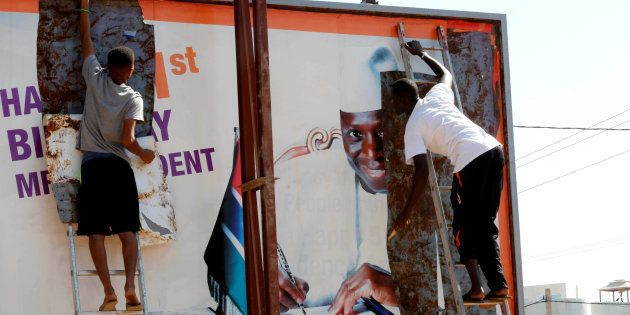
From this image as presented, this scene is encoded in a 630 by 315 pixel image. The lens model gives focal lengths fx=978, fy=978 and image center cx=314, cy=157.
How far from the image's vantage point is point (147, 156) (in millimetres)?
7355

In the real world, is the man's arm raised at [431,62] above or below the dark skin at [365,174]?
above

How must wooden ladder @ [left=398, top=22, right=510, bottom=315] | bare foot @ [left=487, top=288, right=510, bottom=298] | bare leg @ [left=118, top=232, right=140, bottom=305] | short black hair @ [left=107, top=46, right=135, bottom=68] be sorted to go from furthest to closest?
wooden ladder @ [left=398, top=22, right=510, bottom=315] → bare foot @ [left=487, top=288, right=510, bottom=298] → short black hair @ [left=107, top=46, right=135, bottom=68] → bare leg @ [left=118, top=232, right=140, bottom=305]

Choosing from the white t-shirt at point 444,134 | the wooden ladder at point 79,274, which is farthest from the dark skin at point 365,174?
the wooden ladder at point 79,274

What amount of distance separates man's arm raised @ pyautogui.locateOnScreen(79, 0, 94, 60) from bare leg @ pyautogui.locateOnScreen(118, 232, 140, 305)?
140 centimetres

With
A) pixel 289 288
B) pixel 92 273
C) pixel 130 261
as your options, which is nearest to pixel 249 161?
pixel 130 261

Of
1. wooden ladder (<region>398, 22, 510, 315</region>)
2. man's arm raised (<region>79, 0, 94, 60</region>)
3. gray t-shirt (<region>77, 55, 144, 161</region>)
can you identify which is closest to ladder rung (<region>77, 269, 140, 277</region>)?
gray t-shirt (<region>77, 55, 144, 161</region>)

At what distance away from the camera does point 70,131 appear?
7199 millimetres

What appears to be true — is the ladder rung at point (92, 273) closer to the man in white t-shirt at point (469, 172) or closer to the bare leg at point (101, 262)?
the bare leg at point (101, 262)

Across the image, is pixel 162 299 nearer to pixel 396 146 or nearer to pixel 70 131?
pixel 70 131

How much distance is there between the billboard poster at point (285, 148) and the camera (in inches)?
282

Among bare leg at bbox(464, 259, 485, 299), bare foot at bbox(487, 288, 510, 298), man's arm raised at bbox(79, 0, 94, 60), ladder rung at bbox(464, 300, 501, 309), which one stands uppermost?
man's arm raised at bbox(79, 0, 94, 60)

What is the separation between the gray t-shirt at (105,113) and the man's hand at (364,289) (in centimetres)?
209

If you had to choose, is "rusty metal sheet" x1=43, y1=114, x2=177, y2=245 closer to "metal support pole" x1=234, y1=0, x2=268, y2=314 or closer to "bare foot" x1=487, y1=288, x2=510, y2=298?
"metal support pole" x1=234, y1=0, x2=268, y2=314

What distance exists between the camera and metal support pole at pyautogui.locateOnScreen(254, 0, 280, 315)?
22.9 feet
